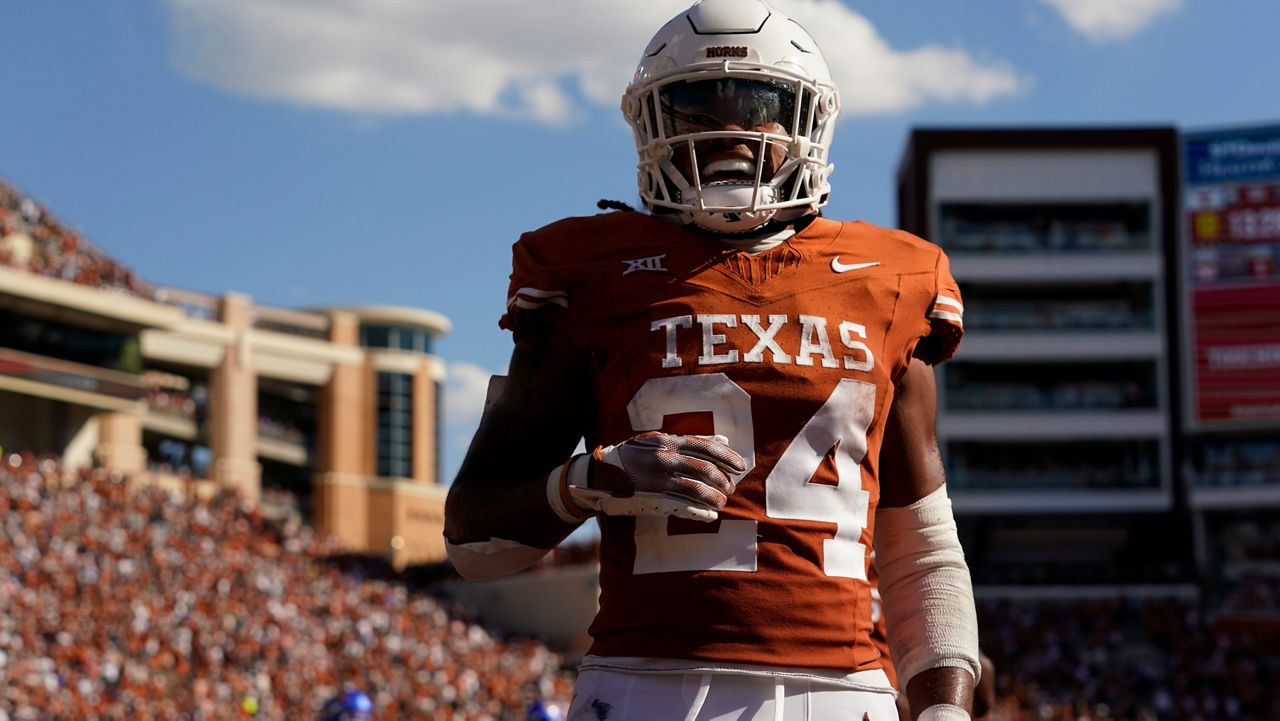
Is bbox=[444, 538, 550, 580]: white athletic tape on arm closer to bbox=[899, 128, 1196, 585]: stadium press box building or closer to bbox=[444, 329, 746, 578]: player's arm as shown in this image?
bbox=[444, 329, 746, 578]: player's arm

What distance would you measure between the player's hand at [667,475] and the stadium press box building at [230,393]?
33430mm

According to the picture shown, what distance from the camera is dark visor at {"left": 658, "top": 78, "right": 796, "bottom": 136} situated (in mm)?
2996

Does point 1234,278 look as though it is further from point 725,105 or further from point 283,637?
point 725,105

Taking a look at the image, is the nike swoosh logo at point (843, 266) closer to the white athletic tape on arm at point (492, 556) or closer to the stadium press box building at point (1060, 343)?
the white athletic tape on arm at point (492, 556)

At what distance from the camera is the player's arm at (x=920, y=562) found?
296cm

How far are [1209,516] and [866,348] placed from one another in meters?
41.3

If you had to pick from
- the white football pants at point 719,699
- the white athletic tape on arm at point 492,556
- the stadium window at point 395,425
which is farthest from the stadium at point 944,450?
the white football pants at point 719,699

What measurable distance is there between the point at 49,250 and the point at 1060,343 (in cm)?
2361

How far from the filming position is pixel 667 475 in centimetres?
260

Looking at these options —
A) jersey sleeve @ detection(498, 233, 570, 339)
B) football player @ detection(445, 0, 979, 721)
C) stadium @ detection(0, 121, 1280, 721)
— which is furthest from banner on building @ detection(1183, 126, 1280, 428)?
jersey sleeve @ detection(498, 233, 570, 339)

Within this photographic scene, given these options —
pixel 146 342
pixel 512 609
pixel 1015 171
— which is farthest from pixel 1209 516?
pixel 146 342

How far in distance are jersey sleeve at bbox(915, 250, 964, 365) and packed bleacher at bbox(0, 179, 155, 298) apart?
33.7m

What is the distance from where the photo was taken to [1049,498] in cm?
4106

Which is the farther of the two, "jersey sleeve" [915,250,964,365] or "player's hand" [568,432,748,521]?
"jersey sleeve" [915,250,964,365]
